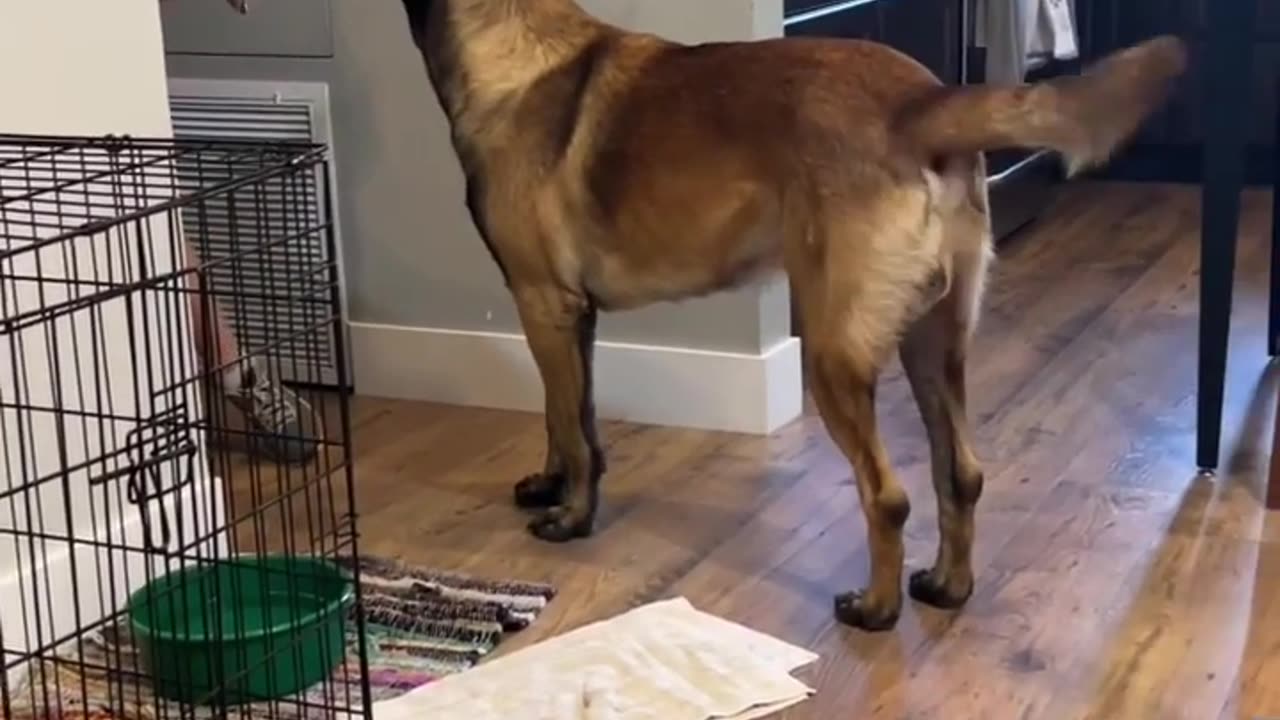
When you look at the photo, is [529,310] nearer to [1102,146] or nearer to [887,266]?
[887,266]

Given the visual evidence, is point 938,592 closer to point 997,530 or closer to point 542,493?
point 997,530

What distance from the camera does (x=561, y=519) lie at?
2.82 metres

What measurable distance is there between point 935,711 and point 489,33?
4.07ft

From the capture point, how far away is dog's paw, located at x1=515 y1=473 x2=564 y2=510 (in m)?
2.96

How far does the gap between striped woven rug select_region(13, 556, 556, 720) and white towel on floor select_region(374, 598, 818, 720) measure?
60mm

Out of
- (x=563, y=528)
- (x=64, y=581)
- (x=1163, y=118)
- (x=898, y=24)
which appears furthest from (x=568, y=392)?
(x=1163, y=118)

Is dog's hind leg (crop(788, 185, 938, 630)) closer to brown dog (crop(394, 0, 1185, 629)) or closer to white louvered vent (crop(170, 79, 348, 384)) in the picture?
brown dog (crop(394, 0, 1185, 629))

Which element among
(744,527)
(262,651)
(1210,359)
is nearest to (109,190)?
(262,651)

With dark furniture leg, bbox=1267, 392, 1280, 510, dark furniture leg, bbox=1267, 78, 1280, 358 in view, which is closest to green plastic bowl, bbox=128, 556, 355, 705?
dark furniture leg, bbox=1267, 392, 1280, 510

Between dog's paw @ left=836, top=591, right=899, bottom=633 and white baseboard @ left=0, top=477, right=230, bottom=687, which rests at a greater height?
white baseboard @ left=0, top=477, right=230, bottom=687

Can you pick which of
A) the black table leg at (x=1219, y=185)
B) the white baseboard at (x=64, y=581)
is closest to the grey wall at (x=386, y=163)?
the black table leg at (x=1219, y=185)

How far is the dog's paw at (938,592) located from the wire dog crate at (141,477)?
0.80 meters

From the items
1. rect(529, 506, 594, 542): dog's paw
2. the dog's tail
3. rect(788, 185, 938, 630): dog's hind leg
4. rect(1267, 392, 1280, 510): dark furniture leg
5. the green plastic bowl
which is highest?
the dog's tail

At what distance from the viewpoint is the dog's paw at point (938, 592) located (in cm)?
250
